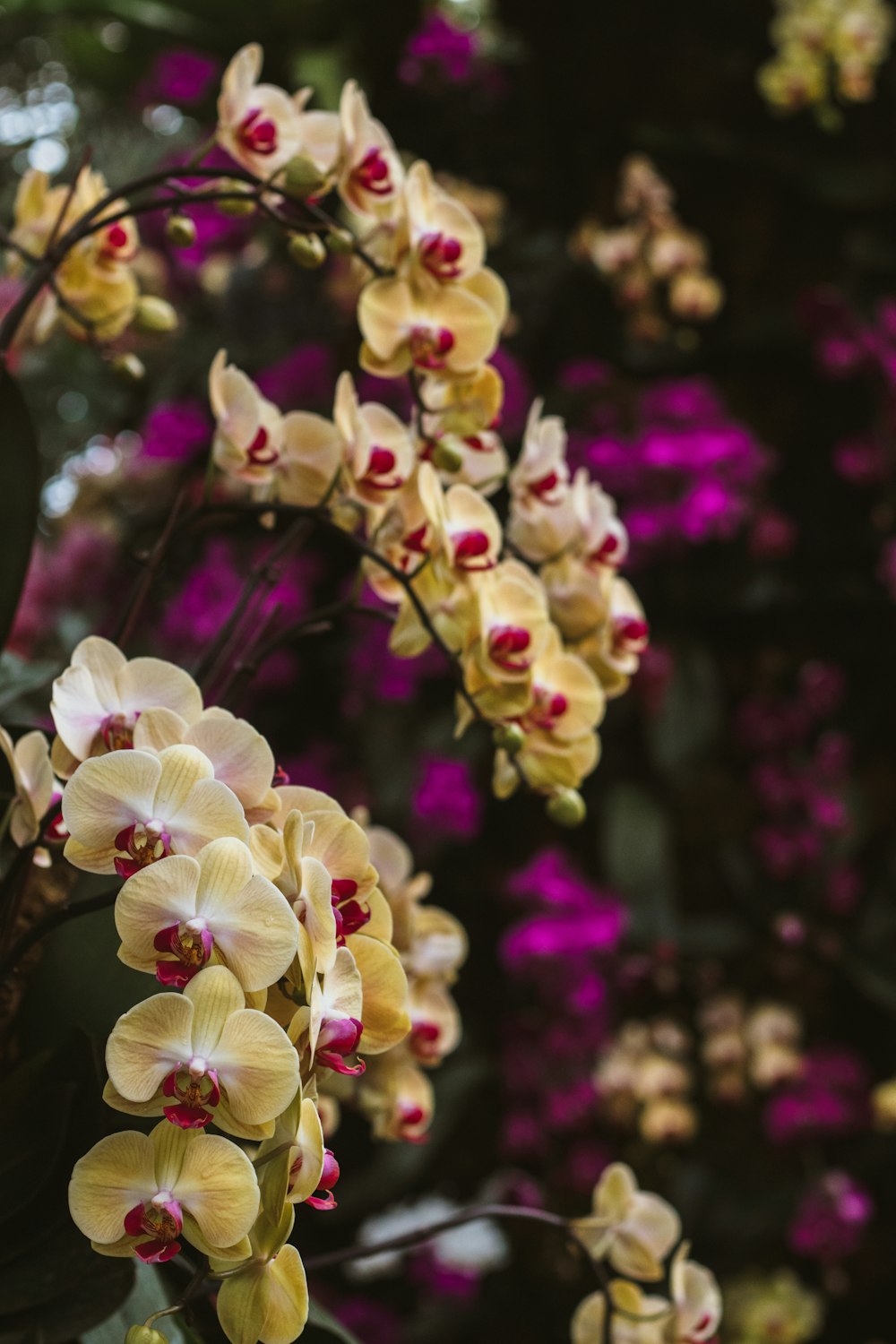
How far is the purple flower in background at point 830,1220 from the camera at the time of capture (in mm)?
1002

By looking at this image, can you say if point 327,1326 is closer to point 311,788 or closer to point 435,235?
point 311,788

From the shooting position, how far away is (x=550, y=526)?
0.43 metres

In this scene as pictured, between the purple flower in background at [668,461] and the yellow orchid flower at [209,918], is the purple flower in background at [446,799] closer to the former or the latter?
the purple flower in background at [668,461]

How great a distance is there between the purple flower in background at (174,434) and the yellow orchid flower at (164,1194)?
81 centimetres

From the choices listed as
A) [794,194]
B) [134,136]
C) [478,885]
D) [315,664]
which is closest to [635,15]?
[794,194]

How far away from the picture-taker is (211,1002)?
0.25 metres

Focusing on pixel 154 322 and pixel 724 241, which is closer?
pixel 154 322

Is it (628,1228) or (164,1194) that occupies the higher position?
(164,1194)

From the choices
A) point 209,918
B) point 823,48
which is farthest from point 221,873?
point 823,48

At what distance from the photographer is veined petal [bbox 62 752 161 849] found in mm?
259

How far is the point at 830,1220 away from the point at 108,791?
94cm

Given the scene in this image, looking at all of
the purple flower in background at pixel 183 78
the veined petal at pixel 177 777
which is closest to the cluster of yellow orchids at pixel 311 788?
the veined petal at pixel 177 777

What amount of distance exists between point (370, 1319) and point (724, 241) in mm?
1055

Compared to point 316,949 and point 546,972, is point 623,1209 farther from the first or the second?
point 546,972
